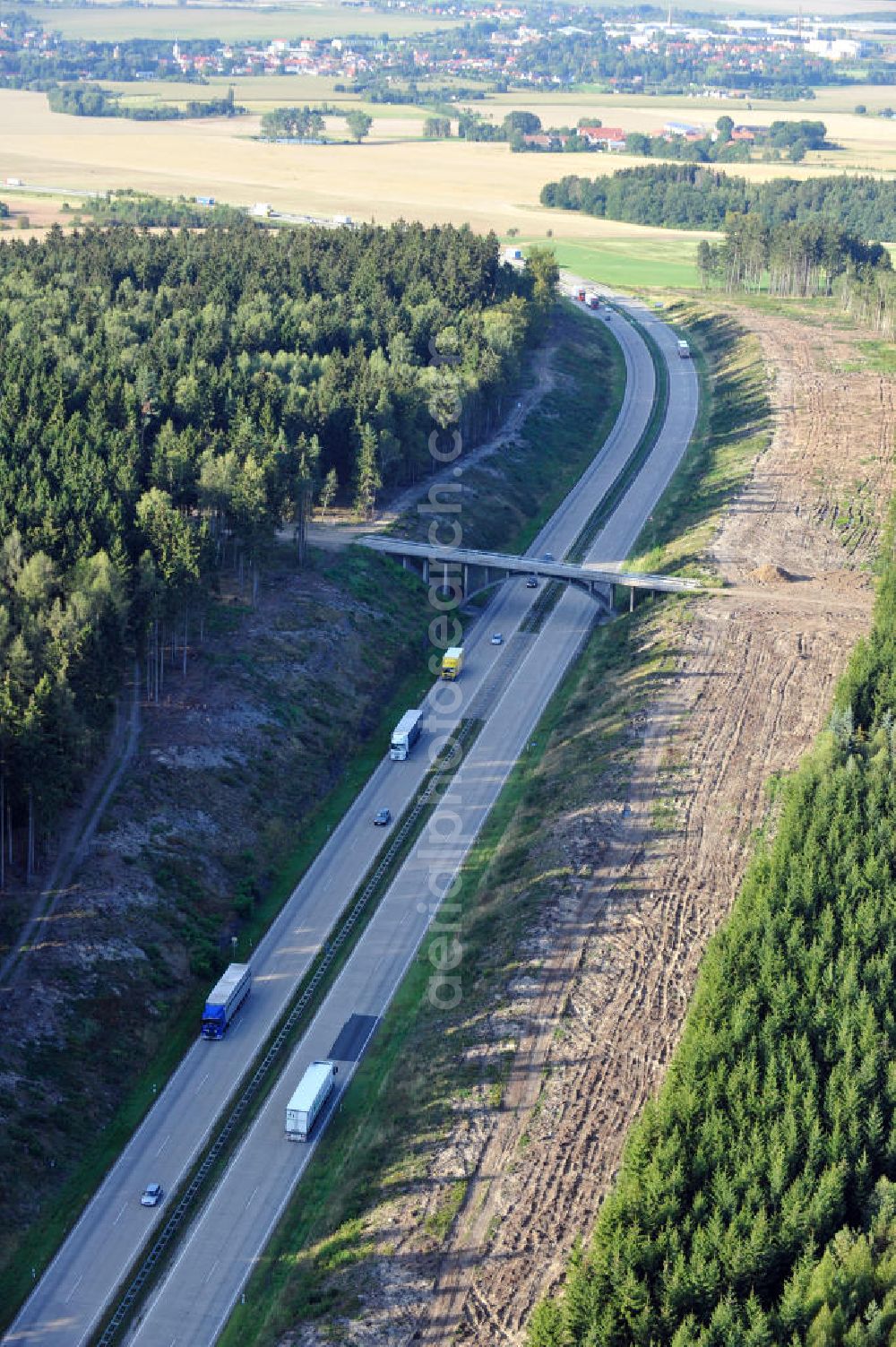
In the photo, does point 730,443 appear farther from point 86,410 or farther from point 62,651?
point 62,651

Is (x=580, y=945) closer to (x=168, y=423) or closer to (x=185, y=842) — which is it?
(x=185, y=842)

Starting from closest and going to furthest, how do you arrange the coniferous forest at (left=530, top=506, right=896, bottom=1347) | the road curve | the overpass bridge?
1. the coniferous forest at (left=530, top=506, right=896, bottom=1347)
2. the road curve
3. the overpass bridge

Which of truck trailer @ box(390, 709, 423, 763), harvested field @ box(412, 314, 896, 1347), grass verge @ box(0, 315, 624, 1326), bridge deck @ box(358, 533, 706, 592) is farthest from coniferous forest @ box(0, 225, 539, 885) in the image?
harvested field @ box(412, 314, 896, 1347)

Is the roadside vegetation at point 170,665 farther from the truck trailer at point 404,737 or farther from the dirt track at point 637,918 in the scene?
the dirt track at point 637,918

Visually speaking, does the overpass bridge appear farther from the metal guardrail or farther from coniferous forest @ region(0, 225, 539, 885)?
the metal guardrail

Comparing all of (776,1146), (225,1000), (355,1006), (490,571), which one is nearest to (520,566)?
Result: (490,571)

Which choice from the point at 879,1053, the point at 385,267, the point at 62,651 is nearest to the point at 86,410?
the point at 62,651
